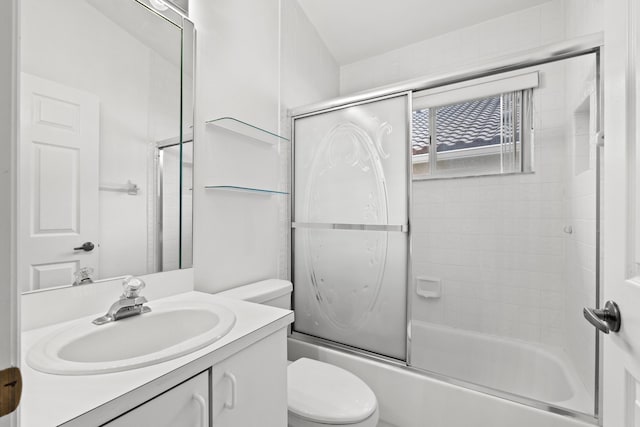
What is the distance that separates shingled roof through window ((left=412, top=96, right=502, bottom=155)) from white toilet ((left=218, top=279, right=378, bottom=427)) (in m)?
1.70

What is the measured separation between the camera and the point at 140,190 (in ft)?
3.87

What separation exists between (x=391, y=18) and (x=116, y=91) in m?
1.88

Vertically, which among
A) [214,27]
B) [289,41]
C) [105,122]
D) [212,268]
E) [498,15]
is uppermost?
[498,15]

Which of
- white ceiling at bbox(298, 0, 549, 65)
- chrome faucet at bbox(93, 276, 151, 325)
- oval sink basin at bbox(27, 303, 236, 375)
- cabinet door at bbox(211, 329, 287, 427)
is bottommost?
cabinet door at bbox(211, 329, 287, 427)

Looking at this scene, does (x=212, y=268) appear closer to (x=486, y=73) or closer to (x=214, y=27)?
(x=214, y=27)

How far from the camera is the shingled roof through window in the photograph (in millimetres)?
2207

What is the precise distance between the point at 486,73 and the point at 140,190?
1.57 metres

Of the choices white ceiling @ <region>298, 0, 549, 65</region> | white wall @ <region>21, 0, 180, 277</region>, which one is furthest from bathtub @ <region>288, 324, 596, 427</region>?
white ceiling @ <region>298, 0, 549, 65</region>

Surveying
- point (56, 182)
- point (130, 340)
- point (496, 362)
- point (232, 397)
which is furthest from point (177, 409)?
point (496, 362)

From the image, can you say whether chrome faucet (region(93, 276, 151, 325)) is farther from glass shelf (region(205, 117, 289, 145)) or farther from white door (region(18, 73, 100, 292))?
glass shelf (region(205, 117, 289, 145))

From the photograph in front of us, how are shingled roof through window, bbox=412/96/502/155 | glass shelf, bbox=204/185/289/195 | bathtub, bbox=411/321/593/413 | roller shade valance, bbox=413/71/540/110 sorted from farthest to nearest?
shingled roof through window, bbox=412/96/502/155 → roller shade valance, bbox=413/71/540/110 → bathtub, bbox=411/321/593/413 → glass shelf, bbox=204/185/289/195

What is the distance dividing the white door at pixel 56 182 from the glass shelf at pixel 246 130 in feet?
1.71

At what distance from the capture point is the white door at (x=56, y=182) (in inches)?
Result: 34.9

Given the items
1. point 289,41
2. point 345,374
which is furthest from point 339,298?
point 289,41
